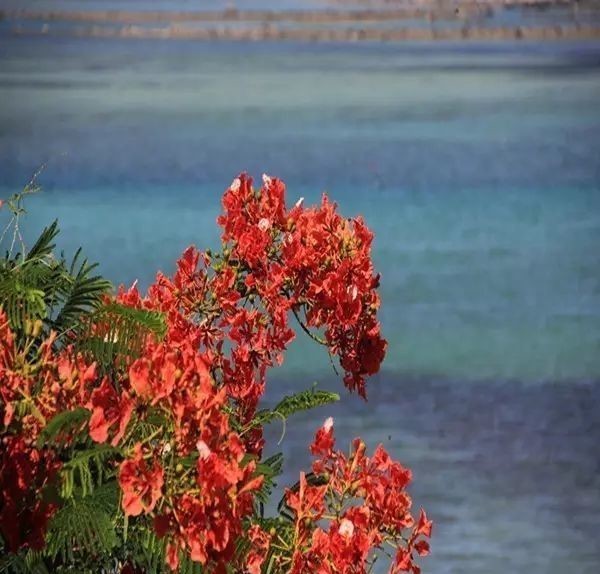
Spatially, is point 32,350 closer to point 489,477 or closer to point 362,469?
point 362,469

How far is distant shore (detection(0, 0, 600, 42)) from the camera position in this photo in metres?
3.57

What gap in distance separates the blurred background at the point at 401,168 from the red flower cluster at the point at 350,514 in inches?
80.0

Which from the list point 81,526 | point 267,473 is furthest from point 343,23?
point 81,526

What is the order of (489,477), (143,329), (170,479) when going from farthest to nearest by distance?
(489,477) < (143,329) < (170,479)

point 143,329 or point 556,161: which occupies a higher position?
point 556,161

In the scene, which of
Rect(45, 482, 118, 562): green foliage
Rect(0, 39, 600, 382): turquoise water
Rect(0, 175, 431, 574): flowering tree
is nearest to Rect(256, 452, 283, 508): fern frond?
Rect(0, 175, 431, 574): flowering tree

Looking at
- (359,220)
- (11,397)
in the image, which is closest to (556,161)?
(359,220)

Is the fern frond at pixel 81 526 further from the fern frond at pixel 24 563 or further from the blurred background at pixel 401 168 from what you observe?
the blurred background at pixel 401 168

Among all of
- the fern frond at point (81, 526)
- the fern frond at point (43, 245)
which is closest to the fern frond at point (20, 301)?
the fern frond at point (43, 245)

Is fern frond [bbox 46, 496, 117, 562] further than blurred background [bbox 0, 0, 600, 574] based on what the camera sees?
No

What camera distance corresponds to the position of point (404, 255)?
376cm

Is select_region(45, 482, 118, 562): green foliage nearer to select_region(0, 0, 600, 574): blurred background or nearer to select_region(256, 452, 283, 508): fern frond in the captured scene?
select_region(256, 452, 283, 508): fern frond

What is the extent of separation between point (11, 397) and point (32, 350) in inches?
9.3

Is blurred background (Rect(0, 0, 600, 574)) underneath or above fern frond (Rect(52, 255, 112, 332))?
above
